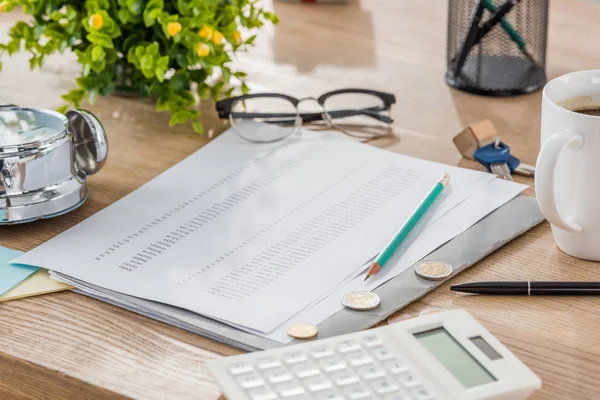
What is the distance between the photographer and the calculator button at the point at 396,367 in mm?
625

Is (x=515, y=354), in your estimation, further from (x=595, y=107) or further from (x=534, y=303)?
(x=595, y=107)

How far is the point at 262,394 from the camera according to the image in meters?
0.60

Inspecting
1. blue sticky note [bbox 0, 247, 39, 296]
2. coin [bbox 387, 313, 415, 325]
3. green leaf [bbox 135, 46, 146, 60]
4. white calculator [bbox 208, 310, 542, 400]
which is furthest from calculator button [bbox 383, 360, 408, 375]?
green leaf [bbox 135, 46, 146, 60]

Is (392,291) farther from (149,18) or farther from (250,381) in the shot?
(149,18)

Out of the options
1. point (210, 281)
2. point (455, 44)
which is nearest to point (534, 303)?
point (210, 281)

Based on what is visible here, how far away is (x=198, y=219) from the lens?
35.8 inches

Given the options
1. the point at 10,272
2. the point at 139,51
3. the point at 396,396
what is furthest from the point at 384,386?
the point at 139,51

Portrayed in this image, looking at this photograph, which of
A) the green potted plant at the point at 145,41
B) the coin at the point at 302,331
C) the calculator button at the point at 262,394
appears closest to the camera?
the calculator button at the point at 262,394

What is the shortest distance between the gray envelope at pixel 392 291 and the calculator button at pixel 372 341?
6cm

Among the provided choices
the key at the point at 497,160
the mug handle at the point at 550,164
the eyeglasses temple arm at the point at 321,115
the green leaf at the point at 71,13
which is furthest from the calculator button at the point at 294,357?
the green leaf at the point at 71,13

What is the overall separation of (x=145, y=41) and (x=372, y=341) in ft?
1.99

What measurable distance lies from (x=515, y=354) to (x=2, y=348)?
415mm

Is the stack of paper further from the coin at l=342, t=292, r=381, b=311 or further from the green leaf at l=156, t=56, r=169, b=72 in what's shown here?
the green leaf at l=156, t=56, r=169, b=72

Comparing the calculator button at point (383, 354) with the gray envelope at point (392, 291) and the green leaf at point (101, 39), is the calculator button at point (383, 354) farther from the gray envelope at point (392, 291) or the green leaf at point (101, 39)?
the green leaf at point (101, 39)
